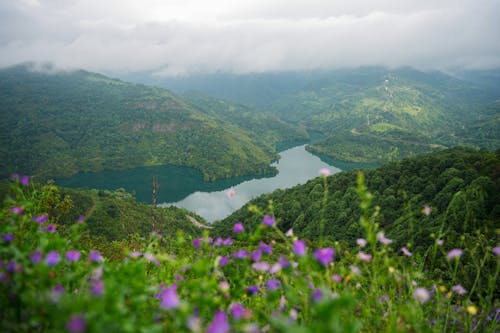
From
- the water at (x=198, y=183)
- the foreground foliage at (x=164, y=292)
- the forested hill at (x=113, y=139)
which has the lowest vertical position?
the water at (x=198, y=183)

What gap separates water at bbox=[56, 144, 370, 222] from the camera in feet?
277

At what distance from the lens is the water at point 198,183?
84.4m

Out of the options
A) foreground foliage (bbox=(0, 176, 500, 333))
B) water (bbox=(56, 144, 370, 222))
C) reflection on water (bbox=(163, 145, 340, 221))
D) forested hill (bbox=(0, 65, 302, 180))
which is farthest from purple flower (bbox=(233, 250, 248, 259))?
forested hill (bbox=(0, 65, 302, 180))

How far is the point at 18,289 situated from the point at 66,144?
163572mm

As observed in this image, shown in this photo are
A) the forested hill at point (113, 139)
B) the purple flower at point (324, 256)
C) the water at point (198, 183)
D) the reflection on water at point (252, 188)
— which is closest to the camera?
the purple flower at point (324, 256)

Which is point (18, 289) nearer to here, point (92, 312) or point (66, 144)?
point (92, 312)

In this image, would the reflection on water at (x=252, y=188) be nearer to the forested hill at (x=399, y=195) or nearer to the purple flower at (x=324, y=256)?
the forested hill at (x=399, y=195)

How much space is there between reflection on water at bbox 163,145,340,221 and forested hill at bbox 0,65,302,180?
9.62 metres

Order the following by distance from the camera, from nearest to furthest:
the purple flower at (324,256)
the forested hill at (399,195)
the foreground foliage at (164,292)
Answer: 1. the foreground foliage at (164,292)
2. the purple flower at (324,256)
3. the forested hill at (399,195)

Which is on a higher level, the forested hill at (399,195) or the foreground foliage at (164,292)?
the foreground foliage at (164,292)

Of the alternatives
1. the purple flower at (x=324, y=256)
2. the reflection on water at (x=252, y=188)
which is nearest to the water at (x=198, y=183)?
the reflection on water at (x=252, y=188)

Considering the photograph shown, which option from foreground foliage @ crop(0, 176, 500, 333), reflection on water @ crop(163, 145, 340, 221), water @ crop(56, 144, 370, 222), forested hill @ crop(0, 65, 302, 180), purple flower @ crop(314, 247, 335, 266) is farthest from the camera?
forested hill @ crop(0, 65, 302, 180)

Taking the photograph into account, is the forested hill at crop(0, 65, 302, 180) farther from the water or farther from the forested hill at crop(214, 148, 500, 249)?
the forested hill at crop(214, 148, 500, 249)

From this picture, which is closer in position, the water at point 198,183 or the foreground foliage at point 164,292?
the foreground foliage at point 164,292
